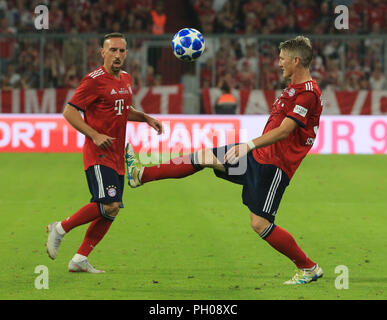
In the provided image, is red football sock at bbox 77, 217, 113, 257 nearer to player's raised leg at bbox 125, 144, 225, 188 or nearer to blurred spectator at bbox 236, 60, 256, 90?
player's raised leg at bbox 125, 144, 225, 188

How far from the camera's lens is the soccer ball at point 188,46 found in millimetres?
8406

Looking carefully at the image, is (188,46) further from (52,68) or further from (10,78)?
(10,78)

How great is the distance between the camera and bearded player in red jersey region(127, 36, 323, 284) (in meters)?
6.43

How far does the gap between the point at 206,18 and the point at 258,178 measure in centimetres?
1819

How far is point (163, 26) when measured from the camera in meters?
23.8

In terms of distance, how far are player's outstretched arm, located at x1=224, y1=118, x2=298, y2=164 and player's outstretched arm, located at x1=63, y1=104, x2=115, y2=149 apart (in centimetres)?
109

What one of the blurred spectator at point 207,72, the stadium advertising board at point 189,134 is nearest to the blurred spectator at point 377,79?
the stadium advertising board at point 189,134

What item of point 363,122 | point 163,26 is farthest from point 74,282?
point 163,26

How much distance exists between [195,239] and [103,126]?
8.69ft

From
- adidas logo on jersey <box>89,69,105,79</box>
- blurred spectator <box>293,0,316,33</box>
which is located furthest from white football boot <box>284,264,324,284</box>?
blurred spectator <box>293,0,316,33</box>

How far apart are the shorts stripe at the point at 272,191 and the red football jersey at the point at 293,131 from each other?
8 centimetres

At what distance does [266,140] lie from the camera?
629 centimetres

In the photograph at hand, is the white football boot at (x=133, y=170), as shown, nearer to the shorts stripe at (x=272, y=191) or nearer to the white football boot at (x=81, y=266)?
the white football boot at (x=81, y=266)

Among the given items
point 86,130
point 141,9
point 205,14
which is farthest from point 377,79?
point 86,130
